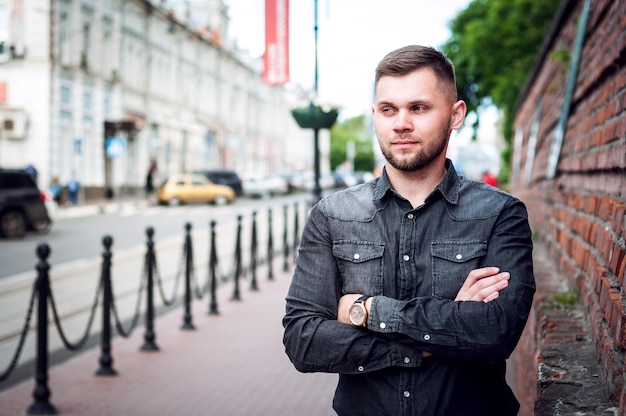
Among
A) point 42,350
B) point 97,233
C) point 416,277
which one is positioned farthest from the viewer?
point 97,233

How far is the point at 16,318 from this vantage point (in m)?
11.5

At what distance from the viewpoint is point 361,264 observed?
→ 2732 millimetres

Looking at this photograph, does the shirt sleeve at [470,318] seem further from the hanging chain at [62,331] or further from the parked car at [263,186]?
the parked car at [263,186]

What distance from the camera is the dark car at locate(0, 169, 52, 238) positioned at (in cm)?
2362

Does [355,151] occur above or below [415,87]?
above

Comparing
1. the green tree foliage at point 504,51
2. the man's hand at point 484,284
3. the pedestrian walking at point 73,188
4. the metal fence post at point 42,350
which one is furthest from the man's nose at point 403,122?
the pedestrian walking at point 73,188

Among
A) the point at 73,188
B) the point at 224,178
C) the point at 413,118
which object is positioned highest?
the point at 413,118

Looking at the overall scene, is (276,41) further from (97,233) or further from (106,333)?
(106,333)

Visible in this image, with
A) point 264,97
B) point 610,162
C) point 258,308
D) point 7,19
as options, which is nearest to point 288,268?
point 258,308

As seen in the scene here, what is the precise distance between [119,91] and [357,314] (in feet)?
146

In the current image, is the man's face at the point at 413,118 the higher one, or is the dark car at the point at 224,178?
the man's face at the point at 413,118

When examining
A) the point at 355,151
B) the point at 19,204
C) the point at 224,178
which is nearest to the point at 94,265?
the point at 19,204

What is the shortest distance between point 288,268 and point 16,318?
7062mm

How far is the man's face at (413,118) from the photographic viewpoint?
105 inches
